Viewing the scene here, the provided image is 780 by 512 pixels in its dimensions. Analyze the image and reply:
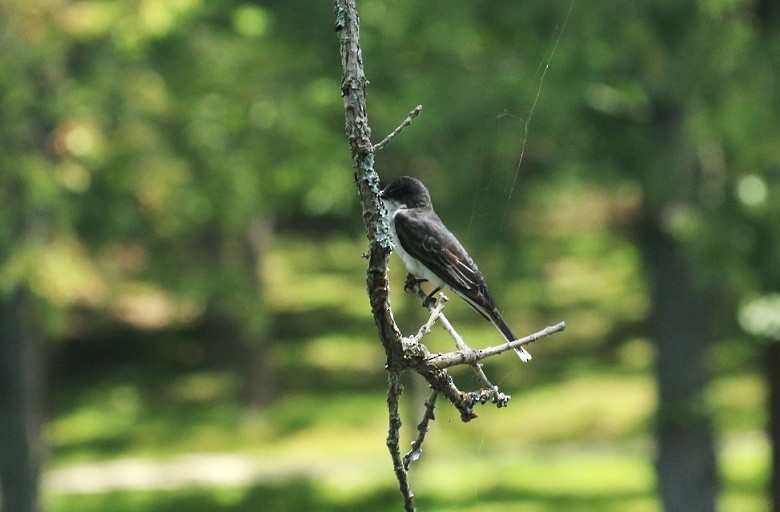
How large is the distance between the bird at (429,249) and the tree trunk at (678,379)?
10.4 metres

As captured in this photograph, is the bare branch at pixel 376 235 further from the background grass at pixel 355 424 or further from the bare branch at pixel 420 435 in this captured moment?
the background grass at pixel 355 424

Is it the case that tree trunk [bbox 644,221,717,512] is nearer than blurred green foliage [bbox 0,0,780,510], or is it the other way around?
blurred green foliage [bbox 0,0,780,510]

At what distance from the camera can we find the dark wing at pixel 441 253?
445 centimetres

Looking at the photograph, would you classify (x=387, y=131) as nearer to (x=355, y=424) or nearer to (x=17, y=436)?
(x=17, y=436)

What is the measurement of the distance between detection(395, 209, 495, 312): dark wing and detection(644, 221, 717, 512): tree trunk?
10.4 m

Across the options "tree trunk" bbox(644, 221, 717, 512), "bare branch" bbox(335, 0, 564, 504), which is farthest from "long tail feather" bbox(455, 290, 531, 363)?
"tree trunk" bbox(644, 221, 717, 512)

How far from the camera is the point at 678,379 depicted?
14781 mm

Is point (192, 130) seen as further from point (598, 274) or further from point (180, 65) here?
point (598, 274)

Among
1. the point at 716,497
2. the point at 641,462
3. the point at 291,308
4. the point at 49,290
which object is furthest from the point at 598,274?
the point at 49,290

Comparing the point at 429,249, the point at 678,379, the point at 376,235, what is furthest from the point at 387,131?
the point at 376,235

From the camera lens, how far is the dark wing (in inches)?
175

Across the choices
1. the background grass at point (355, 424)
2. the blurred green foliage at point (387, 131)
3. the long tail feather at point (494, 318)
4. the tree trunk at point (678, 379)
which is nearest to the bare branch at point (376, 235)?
the long tail feather at point (494, 318)

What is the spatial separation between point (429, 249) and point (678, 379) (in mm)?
10812

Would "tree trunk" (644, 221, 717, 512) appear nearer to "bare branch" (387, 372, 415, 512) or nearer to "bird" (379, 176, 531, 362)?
"bird" (379, 176, 531, 362)
